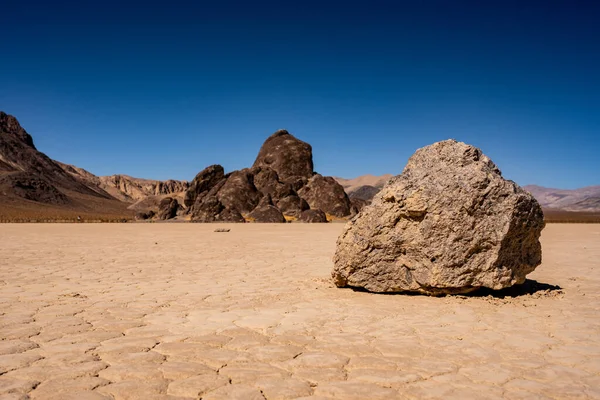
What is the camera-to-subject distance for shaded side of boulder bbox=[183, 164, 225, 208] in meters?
35.6

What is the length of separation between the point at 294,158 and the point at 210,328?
32.6m

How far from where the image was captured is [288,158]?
1444 inches

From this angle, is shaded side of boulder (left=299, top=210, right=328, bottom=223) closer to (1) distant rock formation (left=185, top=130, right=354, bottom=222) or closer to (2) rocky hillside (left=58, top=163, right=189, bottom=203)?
(1) distant rock formation (left=185, top=130, right=354, bottom=222)

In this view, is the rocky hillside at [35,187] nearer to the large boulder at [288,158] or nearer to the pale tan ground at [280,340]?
the large boulder at [288,158]

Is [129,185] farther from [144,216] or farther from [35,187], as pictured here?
[144,216]

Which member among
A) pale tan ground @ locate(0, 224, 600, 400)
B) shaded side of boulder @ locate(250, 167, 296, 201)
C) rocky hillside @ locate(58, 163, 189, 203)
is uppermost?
rocky hillside @ locate(58, 163, 189, 203)

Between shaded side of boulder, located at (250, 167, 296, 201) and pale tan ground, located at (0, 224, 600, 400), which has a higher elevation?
shaded side of boulder, located at (250, 167, 296, 201)

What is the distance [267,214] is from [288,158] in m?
9.11

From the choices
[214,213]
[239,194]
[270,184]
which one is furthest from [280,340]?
[270,184]

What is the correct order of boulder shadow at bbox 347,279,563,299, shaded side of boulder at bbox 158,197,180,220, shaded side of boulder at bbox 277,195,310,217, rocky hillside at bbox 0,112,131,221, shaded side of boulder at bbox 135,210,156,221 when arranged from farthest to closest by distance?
rocky hillside at bbox 0,112,131,221, shaded side of boulder at bbox 135,210,156,221, shaded side of boulder at bbox 158,197,180,220, shaded side of boulder at bbox 277,195,310,217, boulder shadow at bbox 347,279,563,299

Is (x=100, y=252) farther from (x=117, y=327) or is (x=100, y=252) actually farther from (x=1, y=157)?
(x=1, y=157)

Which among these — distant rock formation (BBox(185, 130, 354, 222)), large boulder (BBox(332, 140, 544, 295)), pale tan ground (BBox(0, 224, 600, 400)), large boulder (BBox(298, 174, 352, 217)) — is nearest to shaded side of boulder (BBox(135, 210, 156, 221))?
distant rock formation (BBox(185, 130, 354, 222))

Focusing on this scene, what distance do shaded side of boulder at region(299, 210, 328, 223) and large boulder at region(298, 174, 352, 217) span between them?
291 cm

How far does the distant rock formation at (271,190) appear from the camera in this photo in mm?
29297
